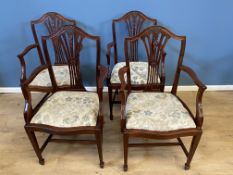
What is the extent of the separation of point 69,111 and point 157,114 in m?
0.61

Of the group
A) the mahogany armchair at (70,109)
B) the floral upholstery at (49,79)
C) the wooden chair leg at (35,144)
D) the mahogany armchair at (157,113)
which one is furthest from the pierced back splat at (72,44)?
the wooden chair leg at (35,144)

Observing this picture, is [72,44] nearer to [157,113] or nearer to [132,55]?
[132,55]

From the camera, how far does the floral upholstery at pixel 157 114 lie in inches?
56.9

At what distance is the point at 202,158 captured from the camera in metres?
1.76

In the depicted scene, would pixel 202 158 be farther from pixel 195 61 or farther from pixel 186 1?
pixel 186 1

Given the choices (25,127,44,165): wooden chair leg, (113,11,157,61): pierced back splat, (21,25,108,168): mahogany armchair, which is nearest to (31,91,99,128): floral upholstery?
(21,25,108,168): mahogany armchair

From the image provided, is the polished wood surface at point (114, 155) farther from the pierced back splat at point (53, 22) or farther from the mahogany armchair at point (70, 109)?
the pierced back splat at point (53, 22)

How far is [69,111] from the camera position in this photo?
1.57 m

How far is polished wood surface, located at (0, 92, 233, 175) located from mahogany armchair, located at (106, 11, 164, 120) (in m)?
0.45

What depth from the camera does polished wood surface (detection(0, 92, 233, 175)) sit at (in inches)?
66.2

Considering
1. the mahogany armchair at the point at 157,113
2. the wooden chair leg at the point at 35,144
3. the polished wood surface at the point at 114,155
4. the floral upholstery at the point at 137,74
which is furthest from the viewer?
the floral upholstery at the point at 137,74

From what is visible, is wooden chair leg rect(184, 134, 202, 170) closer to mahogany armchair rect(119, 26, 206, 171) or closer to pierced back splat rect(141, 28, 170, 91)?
mahogany armchair rect(119, 26, 206, 171)

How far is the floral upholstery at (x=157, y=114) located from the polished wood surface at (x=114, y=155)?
438 mm

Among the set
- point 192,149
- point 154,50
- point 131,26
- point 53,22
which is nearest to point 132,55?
point 131,26
